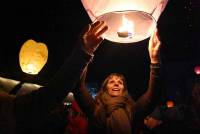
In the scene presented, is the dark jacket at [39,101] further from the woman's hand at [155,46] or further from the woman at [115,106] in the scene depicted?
the woman at [115,106]

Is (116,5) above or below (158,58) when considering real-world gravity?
above

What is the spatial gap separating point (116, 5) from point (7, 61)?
284 inches

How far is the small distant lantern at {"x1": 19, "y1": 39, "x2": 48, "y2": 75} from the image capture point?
7414mm

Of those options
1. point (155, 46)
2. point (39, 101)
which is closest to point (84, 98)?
point (155, 46)

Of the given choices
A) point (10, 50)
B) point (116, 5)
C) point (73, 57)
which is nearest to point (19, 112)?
point (73, 57)

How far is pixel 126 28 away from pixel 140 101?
→ 1.63 meters

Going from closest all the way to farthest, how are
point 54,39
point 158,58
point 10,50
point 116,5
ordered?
point 116,5
point 158,58
point 10,50
point 54,39

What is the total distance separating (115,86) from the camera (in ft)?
13.6

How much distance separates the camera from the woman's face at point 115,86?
13.5 feet

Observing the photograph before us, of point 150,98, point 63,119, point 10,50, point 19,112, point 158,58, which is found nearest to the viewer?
point 19,112

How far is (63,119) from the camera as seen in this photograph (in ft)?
18.8

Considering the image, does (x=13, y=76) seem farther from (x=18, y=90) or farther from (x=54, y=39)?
(x=54, y=39)

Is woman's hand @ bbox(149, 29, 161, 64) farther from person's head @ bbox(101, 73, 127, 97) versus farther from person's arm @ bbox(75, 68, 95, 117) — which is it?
person's arm @ bbox(75, 68, 95, 117)

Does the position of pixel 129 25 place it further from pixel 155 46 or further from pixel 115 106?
pixel 115 106
